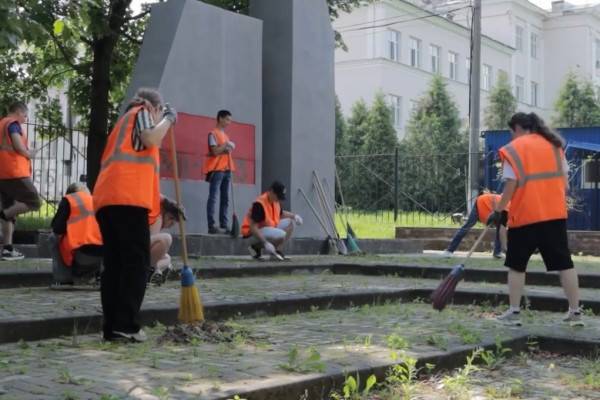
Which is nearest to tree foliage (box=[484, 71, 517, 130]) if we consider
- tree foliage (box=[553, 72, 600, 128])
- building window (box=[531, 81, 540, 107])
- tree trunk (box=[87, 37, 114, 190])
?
tree foliage (box=[553, 72, 600, 128])

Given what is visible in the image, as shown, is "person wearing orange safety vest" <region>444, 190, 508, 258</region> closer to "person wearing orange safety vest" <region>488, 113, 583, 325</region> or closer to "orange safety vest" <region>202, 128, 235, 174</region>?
"orange safety vest" <region>202, 128, 235, 174</region>

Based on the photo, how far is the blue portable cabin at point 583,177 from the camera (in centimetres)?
2019

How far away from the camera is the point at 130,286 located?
5.73 meters

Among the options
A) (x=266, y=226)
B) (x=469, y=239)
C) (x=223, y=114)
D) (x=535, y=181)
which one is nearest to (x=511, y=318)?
(x=535, y=181)

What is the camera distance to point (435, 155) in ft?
71.3

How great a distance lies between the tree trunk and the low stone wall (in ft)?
22.0

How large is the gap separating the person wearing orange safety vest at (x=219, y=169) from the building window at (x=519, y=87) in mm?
41375

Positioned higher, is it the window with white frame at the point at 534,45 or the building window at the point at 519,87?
the window with white frame at the point at 534,45

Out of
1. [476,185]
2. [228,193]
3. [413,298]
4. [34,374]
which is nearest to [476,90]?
[476,185]

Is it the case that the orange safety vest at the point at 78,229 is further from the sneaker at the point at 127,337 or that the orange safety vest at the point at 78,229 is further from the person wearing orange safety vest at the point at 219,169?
the person wearing orange safety vest at the point at 219,169

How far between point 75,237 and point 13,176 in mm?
2820

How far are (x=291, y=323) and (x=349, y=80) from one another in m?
35.0

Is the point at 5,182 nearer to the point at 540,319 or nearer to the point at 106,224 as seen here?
the point at 106,224

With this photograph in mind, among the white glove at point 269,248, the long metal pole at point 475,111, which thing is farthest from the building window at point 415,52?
the white glove at point 269,248
